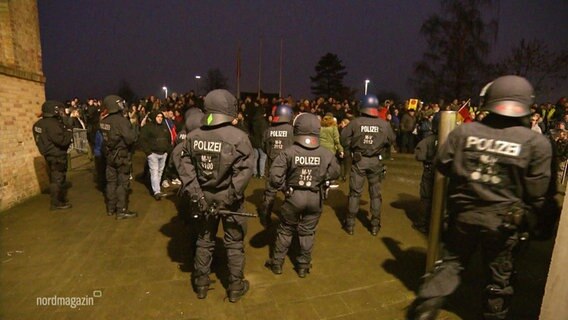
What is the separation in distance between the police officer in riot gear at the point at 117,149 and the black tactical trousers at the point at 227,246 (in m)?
3.12

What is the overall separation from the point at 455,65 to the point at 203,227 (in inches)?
970

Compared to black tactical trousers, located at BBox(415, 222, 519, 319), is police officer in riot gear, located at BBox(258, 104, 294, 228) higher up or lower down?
higher up

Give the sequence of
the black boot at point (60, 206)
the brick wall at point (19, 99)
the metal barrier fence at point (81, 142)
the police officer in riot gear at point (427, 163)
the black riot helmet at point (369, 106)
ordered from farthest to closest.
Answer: the metal barrier fence at point (81, 142) → the black boot at point (60, 206) → the brick wall at point (19, 99) → the police officer in riot gear at point (427, 163) → the black riot helmet at point (369, 106)

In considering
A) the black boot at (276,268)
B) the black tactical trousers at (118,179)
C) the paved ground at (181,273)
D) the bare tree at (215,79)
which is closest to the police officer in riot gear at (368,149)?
the paved ground at (181,273)

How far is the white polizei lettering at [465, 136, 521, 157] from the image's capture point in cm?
264

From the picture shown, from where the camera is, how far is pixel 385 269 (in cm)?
440

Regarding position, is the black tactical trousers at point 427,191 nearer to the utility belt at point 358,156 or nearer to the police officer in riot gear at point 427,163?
the police officer in riot gear at point 427,163

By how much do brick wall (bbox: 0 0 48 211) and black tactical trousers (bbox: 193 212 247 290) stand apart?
5416 millimetres

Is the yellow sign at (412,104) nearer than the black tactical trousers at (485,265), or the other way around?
the black tactical trousers at (485,265)

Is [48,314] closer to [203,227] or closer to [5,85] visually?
[203,227]

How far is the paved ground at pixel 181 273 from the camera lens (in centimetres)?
347

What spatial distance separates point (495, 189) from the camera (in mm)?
2746

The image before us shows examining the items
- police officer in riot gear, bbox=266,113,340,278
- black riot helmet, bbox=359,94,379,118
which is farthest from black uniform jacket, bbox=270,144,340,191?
black riot helmet, bbox=359,94,379,118

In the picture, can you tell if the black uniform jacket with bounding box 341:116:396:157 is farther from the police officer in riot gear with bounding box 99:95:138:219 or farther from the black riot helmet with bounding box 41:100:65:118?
the black riot helmet with bounding box 41:100:65:118
